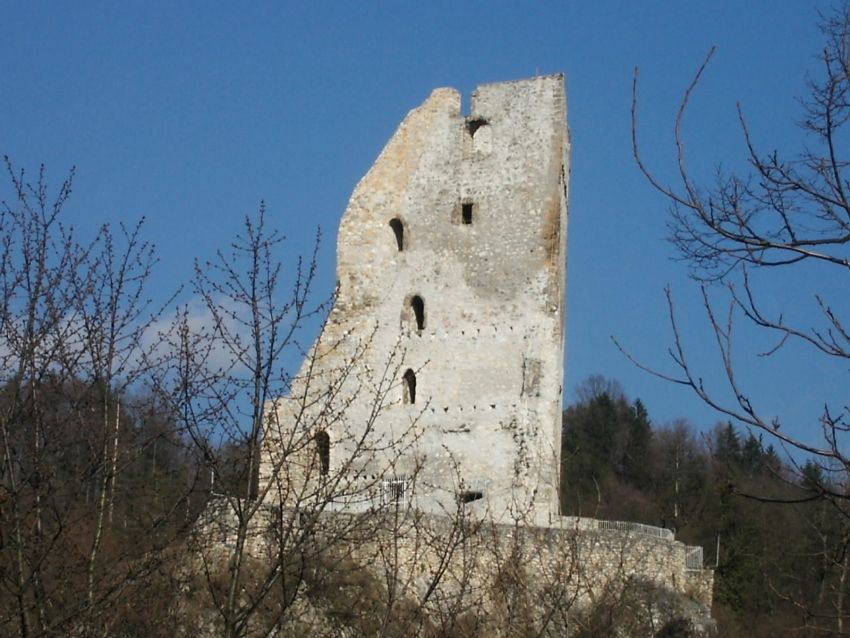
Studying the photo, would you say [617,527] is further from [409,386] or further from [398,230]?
[398,230]

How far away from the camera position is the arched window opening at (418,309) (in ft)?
79.5

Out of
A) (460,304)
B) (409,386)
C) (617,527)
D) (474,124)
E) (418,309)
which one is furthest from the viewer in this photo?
(474,124)

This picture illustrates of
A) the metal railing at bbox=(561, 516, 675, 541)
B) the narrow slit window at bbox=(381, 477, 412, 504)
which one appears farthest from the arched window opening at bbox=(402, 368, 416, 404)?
the metal railing at bbox=(561, 516, 675, 541)

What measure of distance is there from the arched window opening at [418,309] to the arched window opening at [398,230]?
114 cm

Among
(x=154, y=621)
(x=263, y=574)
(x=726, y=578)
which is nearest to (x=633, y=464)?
(x=726, y=578)

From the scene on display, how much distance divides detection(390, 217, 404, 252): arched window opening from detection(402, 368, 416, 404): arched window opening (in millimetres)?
2495

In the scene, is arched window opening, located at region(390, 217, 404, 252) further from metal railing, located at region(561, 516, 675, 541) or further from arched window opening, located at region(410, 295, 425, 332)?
metal railing, located at region(561, 516, 675, 541)

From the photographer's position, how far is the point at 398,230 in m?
25.0

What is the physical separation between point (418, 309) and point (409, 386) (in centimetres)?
148

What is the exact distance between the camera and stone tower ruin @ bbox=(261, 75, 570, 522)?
2298cm

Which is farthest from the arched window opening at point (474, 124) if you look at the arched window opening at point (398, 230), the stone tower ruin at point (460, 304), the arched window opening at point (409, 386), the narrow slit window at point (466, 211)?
the arched window opening at point (409, 386)

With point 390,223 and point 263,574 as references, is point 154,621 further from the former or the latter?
point 390,223

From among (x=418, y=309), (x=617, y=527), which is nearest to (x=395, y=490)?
(x=617, y=527)

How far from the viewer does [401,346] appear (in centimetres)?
2406
